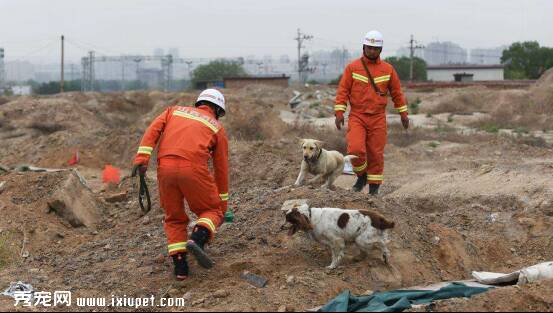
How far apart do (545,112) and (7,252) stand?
27.4m

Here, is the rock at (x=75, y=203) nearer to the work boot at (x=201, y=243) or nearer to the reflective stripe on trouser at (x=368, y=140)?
the reflective stripe on trouser at (x=368, y=140)

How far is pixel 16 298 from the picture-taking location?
651cm

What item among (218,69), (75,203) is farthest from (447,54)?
(75,203)

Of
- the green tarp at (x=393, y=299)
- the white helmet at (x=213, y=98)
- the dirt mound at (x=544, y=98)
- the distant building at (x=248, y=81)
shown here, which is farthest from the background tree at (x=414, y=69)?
the green tarp at (x=393, y=299)

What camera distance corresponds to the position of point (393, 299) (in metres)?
5.89

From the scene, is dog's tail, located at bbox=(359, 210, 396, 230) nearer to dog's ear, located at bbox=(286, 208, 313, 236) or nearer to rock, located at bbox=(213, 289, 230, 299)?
dog's ear, located at bbox=(286, 208, 313, 236)

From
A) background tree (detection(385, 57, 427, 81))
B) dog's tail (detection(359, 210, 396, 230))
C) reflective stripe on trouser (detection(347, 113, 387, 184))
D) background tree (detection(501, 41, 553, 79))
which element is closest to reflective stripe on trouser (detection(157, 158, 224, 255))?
dog's tail (detection(359, 210, 396, 230))

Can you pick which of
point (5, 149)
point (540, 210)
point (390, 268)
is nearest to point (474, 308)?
point (390, 268)

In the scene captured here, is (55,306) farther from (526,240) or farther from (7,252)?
(526,240)

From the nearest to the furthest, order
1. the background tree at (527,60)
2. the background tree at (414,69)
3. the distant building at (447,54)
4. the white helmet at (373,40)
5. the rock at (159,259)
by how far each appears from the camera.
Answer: the rock at (159,259) < the white helmet at (373,40) < the background tree at (527,60) < the background tree at (414,69) < the distant building at (447,54)

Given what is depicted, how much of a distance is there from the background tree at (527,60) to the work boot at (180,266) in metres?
72.1

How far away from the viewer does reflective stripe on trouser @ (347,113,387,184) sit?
921 centimetres

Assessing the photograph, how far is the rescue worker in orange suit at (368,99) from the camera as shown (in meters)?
9.20

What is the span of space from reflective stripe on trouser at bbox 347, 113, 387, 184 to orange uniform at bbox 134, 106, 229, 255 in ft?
8.76
